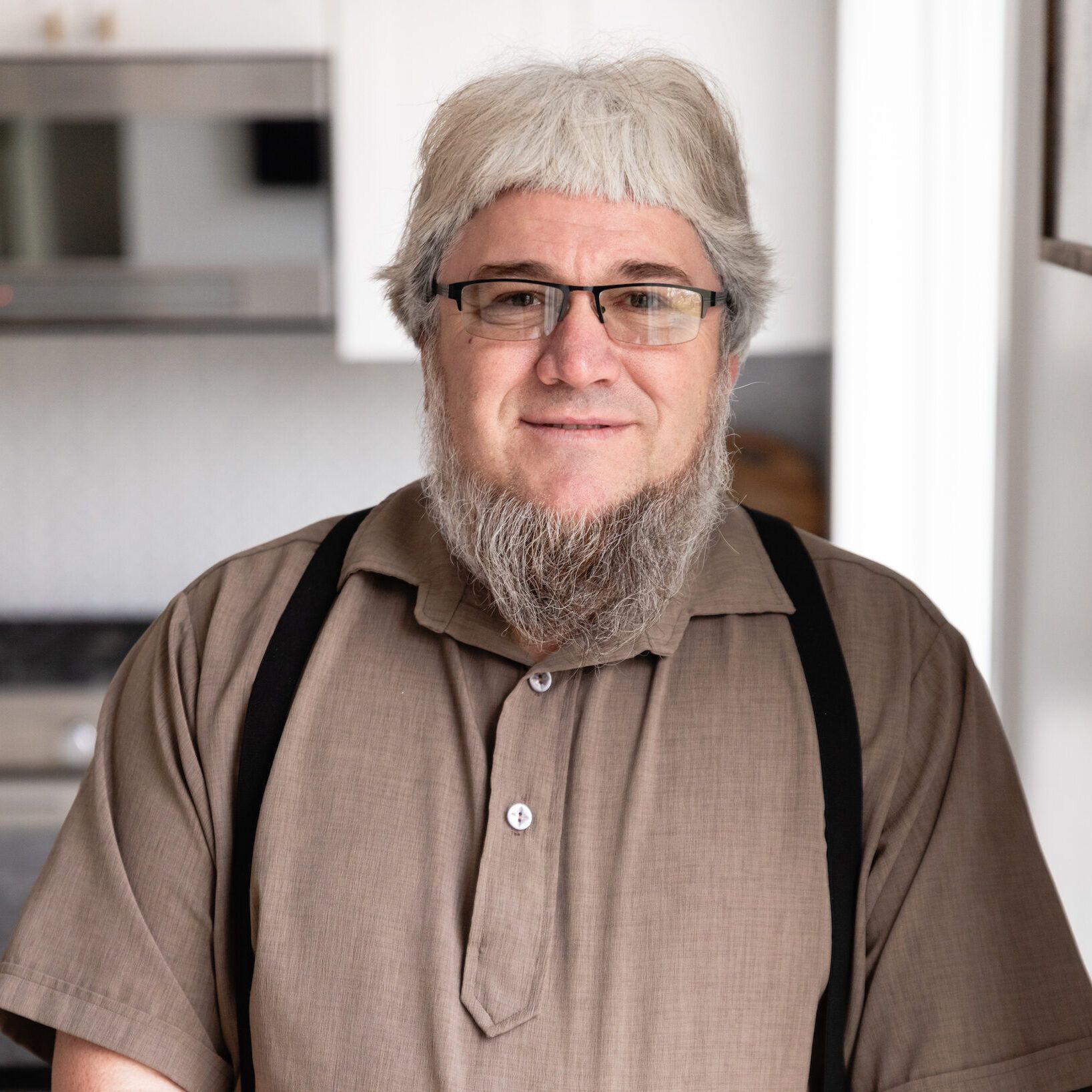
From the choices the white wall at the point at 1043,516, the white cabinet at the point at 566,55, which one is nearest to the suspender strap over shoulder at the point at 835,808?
the white wall at the point at 1043,516

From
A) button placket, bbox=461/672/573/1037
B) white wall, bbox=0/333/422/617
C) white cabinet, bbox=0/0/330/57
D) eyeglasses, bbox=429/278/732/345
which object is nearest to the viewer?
button placket, bbox=461/672/573/1037

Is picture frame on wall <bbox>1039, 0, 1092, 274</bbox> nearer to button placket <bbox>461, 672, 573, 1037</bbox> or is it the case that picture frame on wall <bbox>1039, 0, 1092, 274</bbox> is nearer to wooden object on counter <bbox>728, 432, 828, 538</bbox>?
button placket <bbox>461, 672, 573, 1037</bbox>

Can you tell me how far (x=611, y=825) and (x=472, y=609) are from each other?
0.22m

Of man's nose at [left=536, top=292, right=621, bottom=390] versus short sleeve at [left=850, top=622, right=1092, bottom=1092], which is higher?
man's nose at [left=536, top=292, right=621, bottom=390]

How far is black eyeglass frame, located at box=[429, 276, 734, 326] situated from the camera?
1.05 m

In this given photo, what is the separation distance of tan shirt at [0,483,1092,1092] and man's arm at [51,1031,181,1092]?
16mm

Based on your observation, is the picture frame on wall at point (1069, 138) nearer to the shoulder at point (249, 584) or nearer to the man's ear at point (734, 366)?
the man's ear at point (734, 366)

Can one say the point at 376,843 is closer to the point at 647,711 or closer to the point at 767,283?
the point at 647,711

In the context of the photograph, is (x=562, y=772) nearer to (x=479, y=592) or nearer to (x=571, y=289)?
(x=479, y=592)

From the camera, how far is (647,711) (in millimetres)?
1050

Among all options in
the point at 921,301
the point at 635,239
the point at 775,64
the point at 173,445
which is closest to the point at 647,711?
the point at 635,239

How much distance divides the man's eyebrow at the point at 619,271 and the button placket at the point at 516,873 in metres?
0.34

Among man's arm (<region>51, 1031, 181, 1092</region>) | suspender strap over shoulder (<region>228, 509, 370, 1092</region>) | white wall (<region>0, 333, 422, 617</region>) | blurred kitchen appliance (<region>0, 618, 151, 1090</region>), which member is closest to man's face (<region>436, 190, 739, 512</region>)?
suspender strap over shoulder (<region>228, 509, 370, 1092</region>)

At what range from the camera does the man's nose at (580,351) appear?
1.04 meters
